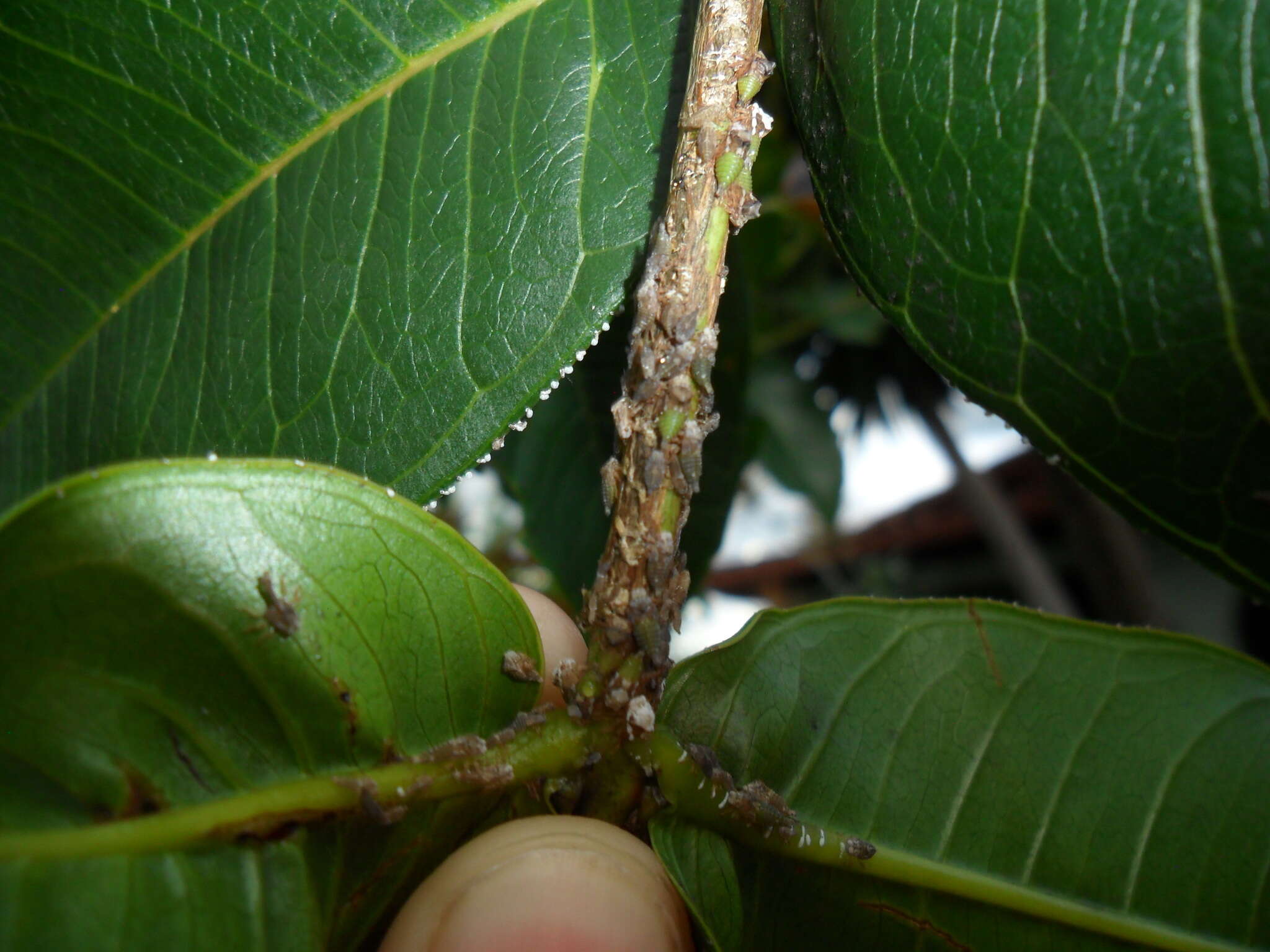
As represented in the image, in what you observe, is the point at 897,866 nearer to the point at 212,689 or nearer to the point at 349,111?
the point at 212,689

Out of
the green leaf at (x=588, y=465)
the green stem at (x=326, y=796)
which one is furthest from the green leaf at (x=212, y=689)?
the green leaf at (x=588, y=465)

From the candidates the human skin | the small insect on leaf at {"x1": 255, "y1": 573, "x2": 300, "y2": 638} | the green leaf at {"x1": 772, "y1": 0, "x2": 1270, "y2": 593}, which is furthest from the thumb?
the green leaf at {"x1": 772, "y1": 0, "x2": 1270, "y2": 593}

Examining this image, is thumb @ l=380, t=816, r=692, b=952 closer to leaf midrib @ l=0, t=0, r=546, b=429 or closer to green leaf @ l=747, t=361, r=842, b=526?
leaf midrib @ l=0, t=0, r=546, b=429

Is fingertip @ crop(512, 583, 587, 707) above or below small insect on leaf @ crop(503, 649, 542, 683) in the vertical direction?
above

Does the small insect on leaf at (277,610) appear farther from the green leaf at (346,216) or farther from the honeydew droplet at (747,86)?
the honeydew droplet at (747,86)

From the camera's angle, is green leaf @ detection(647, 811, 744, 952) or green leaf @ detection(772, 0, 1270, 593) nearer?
green leaf @ detection(772, 0, 1270, 593)

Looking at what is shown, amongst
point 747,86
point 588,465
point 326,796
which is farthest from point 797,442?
point 326,796

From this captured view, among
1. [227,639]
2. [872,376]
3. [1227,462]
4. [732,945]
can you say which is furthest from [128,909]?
[872,376]

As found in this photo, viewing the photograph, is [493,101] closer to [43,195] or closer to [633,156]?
[633,156]
